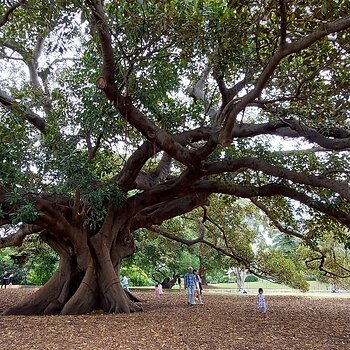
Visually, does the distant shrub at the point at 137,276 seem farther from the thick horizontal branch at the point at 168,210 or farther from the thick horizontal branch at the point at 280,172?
the thick horizontal branch at the point at 280,172

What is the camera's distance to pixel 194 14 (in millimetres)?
6086

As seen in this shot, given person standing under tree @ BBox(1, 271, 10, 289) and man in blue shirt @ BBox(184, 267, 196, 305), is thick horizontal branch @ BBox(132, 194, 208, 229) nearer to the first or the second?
man in blue shirt @ BBox(184, 267, 196, 305)

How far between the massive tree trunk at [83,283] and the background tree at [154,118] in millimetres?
31

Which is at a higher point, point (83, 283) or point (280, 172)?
point (280, 172)

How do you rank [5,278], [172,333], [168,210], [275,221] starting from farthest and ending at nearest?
[5,278]
[275,221]
[168,210]
[172,333]

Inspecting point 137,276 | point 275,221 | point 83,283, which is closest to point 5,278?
point 137,276

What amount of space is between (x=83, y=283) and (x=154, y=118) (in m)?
4.01

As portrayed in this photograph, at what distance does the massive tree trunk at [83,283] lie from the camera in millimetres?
9000

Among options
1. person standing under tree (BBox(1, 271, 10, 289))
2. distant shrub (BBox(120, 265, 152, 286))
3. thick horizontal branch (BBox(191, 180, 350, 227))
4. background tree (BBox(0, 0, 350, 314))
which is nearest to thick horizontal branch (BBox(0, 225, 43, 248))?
background tree (BBox(0, 0, 350, 314))

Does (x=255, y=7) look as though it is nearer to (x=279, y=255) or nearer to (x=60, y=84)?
(x=60, y=84)

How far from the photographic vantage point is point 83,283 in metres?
9.20

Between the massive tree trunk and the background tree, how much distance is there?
3cm

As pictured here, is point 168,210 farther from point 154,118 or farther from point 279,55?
point 279,55

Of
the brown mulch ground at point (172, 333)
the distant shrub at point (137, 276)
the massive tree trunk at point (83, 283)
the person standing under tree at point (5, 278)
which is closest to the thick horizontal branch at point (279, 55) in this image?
the brown mulch ground at point (172, 333)
